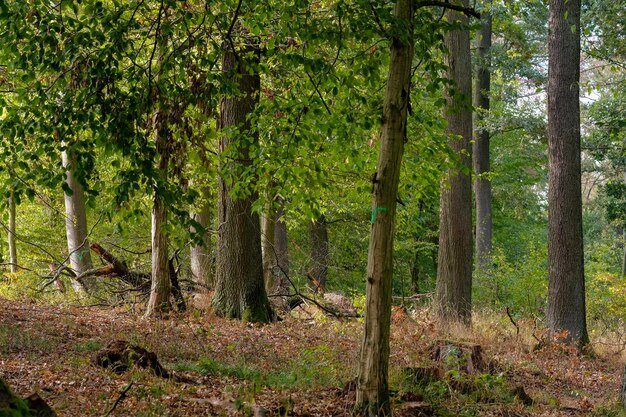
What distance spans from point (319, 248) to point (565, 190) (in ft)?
38.7

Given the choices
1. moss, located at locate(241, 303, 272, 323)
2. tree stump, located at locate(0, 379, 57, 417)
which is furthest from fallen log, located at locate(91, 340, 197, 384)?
moss, located at locate(241, 303, 272, 323)

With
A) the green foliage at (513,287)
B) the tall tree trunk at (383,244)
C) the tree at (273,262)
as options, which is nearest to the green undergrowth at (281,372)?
the tall tree trunk at (383,244)

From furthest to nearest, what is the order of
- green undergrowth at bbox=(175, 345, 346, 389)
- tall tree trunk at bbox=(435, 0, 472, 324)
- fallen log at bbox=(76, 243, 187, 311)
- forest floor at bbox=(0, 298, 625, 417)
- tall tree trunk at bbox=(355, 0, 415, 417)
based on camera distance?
tall tree trunk at bbox=(435, 0, 472, 324) → fallen log at bbox=(76, 243, 187, 311) → green undergrowth at bbox=(175, 345, 346, 389) → forest floor at bbox=(0, 298, 625, 417) → tall tree trunk at bbox=(355, 0, 415, 417)

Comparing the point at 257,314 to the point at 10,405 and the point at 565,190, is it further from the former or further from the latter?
the point at 10,405

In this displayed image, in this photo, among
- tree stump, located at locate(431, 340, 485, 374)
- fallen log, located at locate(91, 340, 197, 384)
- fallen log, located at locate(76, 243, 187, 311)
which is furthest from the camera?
fallen log, located at locate(76, 243, 187, 311)

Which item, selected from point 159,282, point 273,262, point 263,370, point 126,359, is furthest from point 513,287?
point 126,359

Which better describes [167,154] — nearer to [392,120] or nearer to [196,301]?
[392,120]

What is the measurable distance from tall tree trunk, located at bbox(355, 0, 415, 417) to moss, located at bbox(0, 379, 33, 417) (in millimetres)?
3249

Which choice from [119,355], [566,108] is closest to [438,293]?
[566,108]

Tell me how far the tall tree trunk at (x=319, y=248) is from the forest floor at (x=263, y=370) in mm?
9670

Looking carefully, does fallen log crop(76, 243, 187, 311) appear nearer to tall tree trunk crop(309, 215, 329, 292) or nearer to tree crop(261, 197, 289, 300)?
tree crop(261, 197, 289, 300)

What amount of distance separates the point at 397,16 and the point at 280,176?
255 cm

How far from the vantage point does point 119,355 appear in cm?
794

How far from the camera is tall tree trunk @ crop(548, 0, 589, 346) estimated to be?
1372cm
